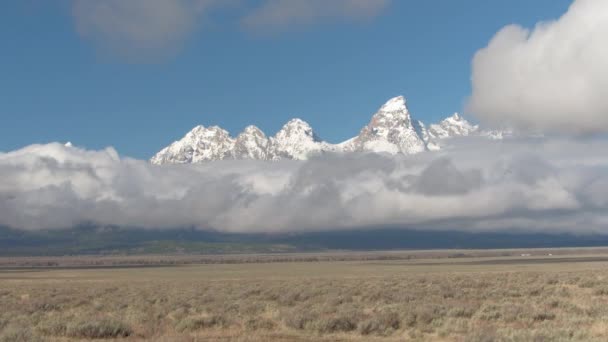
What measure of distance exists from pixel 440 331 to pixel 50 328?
16.2m

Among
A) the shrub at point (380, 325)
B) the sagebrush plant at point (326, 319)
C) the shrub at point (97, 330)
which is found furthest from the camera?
the shrub at point (380, 325)

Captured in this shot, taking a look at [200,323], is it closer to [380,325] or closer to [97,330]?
[97,330]

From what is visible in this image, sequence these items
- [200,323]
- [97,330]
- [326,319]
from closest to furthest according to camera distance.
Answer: [97,330] < [326,319] < [200,323]

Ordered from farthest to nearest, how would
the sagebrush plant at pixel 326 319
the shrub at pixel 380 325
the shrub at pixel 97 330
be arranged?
the shrub at pixel 380 325, the shrub at pixel 97 330, the sagebrush plant at pixel 326 319

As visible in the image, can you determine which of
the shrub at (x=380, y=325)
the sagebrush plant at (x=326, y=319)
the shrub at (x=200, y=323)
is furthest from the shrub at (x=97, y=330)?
the shrub at (x=380, y=325)

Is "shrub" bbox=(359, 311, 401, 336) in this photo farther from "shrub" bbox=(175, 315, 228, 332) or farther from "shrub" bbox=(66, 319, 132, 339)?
"shrub" bbox=(66, 319, 132, 339)

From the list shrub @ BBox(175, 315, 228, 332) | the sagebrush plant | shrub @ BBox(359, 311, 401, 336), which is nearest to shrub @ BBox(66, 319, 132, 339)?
the sagebrush plant

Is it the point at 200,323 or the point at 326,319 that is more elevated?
the point at 326,319

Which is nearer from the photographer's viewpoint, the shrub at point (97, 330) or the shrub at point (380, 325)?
the shrub at point (97, 330)

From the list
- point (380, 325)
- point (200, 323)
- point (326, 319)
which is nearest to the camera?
point (380, 325)

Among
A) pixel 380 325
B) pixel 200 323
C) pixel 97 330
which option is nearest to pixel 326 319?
pixel 380 325

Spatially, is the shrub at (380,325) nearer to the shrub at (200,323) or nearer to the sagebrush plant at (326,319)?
the sagebrush plant at (326,319)

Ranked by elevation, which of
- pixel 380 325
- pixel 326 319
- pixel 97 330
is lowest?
pixel 97 330

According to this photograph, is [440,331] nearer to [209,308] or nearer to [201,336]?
[201,336]
